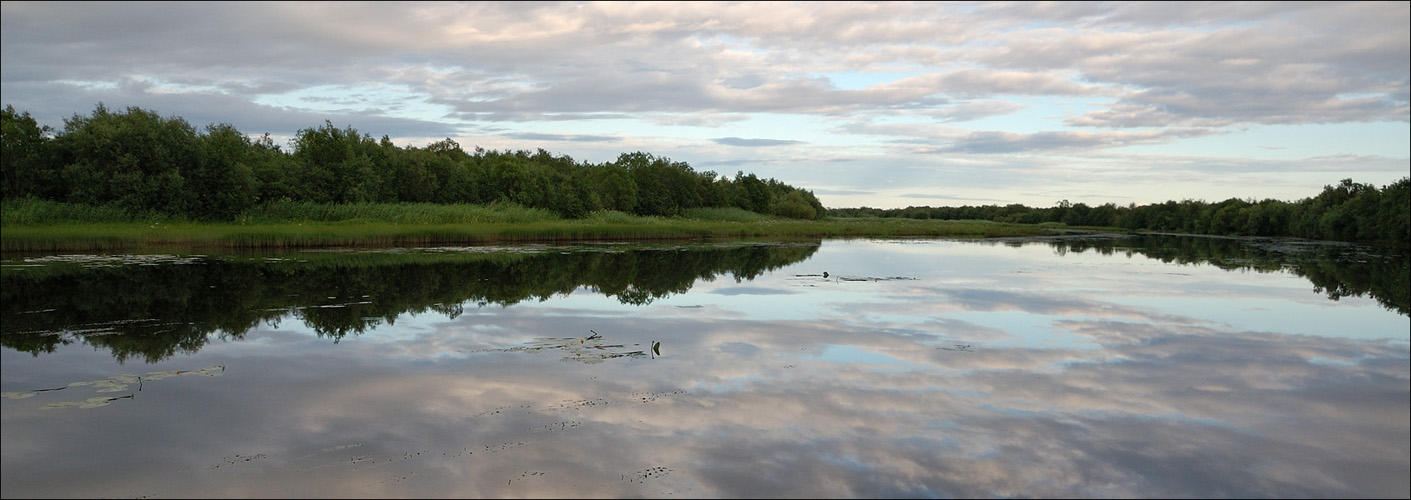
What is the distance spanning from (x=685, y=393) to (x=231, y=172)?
35546 mm

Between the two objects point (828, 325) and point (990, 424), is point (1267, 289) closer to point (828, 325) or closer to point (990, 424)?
point (828, 325)

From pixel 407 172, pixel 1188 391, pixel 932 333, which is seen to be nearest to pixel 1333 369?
pixel 1188 391

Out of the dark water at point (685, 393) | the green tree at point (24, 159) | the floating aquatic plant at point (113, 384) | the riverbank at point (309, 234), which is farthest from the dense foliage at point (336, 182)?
the floating aquatic plant at point (113, 384)

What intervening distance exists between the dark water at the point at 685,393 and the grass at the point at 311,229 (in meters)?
10.6

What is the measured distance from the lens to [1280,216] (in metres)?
73.2

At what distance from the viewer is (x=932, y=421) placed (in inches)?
276

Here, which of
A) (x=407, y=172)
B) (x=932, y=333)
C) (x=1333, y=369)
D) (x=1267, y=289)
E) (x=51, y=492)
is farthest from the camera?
(x=407, y=172)

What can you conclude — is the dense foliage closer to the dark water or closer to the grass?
the grass

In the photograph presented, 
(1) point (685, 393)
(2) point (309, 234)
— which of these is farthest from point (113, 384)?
(2) point (309, 234)

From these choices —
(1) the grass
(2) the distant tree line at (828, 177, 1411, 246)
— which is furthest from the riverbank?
(2) the distant tree line at (828, 177, 1411, 246)

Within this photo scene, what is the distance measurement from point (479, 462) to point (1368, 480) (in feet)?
20.4

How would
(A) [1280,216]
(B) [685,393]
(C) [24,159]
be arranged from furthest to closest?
1. (A) [1280,216]
2. (C) [24,159]
3. (B) [685,393]

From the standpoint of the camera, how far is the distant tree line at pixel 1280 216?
4991cm

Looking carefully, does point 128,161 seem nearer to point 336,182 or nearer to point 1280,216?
point 336,182
